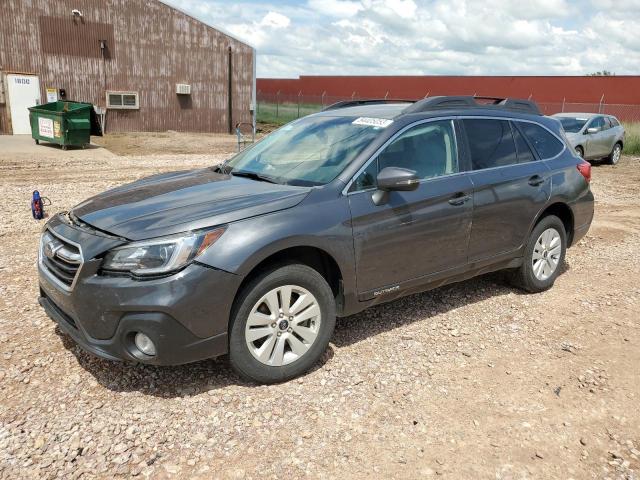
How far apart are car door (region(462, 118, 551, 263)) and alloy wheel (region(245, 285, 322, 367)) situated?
5.42 ft

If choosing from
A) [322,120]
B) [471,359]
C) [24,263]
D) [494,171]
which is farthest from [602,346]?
[24,263]

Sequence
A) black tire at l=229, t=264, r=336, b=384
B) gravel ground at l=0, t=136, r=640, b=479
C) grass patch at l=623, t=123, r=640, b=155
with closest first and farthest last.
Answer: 1. gravel ground at l=0, t=136, r=640, b=479
2. black tire at l=229, t=264, r=336, b=384
3. grass patch at l=623, t=123, r=640, b=155

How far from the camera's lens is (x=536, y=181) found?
16.2ft

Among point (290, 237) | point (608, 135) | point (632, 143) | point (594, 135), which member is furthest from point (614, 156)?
point (290, 237)

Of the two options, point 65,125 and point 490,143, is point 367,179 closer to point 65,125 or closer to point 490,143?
point 490,143

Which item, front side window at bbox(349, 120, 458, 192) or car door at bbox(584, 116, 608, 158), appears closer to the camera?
front side window at bbox(349, 120, 458, 192)

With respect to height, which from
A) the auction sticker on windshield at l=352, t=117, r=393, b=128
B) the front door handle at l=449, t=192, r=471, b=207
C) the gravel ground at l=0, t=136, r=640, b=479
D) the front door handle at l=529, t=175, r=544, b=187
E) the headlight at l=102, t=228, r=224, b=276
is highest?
the auction sticker on windshield at l=352, t=117, r=393, b=128

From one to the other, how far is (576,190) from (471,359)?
7.71 ft

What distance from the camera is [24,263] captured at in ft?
18.9

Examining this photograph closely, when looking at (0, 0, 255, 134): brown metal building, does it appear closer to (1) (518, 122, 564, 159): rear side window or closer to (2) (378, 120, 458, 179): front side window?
(1) (518, 122, 564, 159): rear side window

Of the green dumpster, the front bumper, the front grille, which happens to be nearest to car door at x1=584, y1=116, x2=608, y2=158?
the green dumpster

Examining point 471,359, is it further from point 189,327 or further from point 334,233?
point 189,327

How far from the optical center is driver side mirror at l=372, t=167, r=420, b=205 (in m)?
3.69

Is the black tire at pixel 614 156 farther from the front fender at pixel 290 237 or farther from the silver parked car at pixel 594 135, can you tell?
the front fender at pixel 290 237
